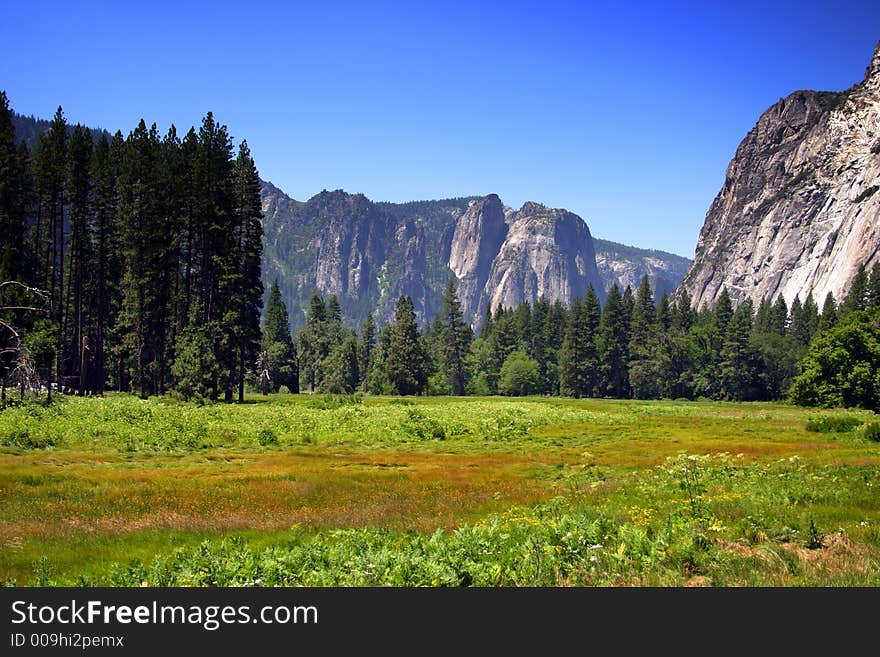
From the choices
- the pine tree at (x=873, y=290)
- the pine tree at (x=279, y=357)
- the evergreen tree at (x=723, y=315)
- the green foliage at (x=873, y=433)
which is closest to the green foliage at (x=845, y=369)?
the green foliage at (x=873, y=433)

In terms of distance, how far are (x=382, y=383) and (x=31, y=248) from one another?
5986cm

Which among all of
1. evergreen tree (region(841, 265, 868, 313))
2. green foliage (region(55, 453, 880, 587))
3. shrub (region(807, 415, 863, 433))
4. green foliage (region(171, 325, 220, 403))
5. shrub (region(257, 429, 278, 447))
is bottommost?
shrub (region(257, 429, 278, 447))

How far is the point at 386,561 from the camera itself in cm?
1028

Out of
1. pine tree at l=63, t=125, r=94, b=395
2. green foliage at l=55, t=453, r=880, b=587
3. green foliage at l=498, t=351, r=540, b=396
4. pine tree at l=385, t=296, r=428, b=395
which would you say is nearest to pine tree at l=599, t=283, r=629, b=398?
green foliage at l=498, t=351, r=540, b=396

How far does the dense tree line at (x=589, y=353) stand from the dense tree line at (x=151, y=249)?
35094 millimetres

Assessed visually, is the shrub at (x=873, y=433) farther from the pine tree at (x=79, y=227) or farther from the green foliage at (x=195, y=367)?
the pine tree at (x=79, y=227)

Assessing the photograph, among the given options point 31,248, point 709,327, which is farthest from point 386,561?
point 709,327

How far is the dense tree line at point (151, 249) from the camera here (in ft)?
191

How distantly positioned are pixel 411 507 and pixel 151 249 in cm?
5058

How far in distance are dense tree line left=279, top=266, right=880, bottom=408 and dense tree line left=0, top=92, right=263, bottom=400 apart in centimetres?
3509

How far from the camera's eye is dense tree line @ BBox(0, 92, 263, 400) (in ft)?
191

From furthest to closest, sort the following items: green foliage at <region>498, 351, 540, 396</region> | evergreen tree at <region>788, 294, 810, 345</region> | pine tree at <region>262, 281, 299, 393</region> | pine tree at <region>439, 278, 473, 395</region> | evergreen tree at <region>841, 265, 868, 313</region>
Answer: evergreen tree at <region>788, 294, 810, 345</region> < pine tree at <region>439, 278, 473, 395</region> < green foliage at <region>498, 351, 540, 396</region> < evergreen tree at <region>841, 265, 868, 313</region> < pine tree at <region>262, 281, 299, 393</region>

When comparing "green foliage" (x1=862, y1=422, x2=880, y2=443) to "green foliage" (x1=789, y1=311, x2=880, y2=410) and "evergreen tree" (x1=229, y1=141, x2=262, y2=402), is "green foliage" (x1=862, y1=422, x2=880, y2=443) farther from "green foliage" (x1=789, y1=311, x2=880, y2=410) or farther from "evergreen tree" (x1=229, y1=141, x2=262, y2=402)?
"evergreen tree" (x1=229, y1=141, x2=262, y2=402)

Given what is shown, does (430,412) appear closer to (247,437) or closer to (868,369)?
(247,437)
